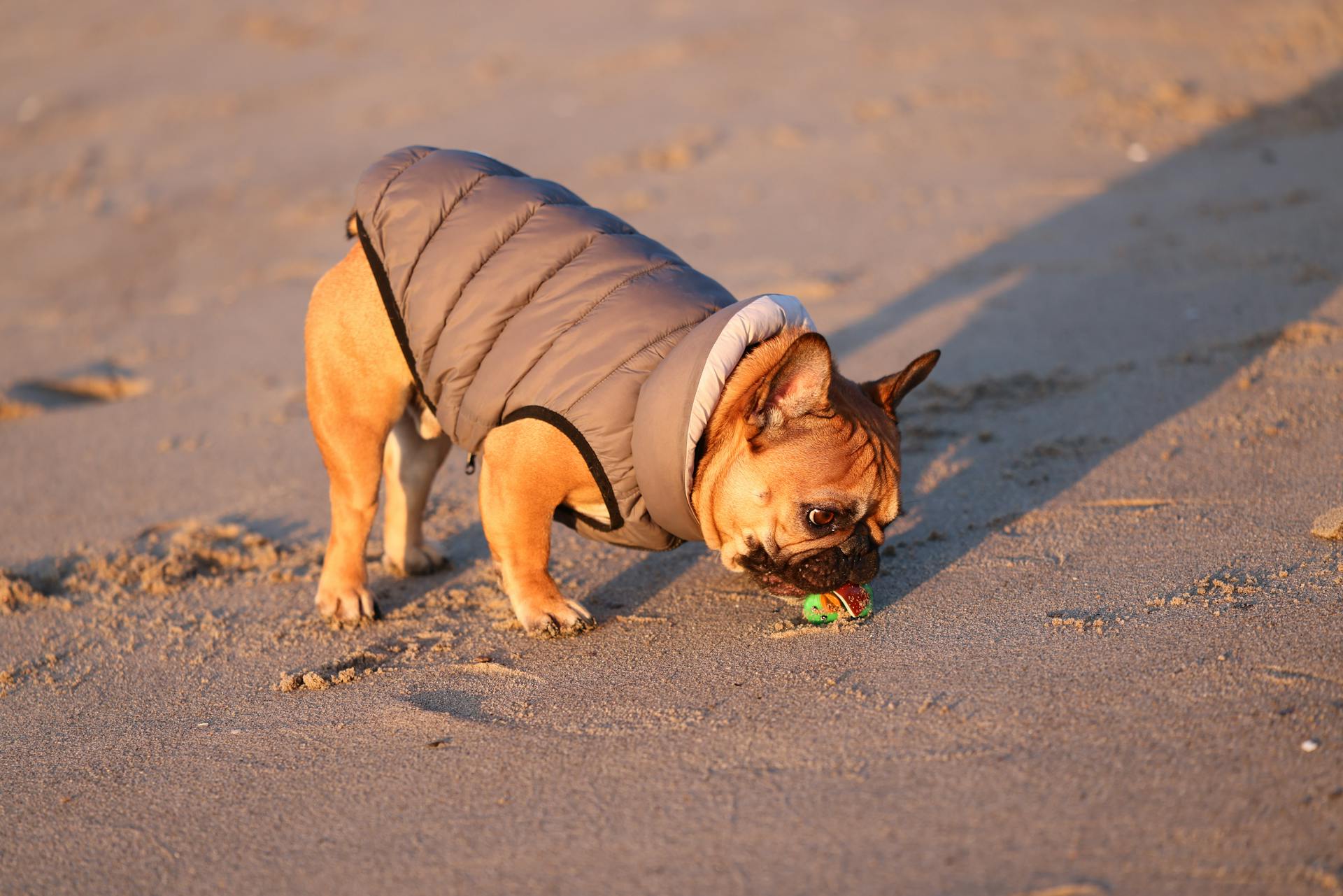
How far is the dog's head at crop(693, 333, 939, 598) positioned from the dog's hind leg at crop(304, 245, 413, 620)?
1226 millimetres

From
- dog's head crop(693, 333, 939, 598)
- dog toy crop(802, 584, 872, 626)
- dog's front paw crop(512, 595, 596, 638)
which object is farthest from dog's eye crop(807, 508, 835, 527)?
dog's front paw crop(512, 595, 596, 638)

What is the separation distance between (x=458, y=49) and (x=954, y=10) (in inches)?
198

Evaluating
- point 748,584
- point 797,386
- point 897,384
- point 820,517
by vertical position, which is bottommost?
point 748,584

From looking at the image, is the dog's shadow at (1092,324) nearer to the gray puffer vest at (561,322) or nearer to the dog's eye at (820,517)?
the dog's eye at (820,517)

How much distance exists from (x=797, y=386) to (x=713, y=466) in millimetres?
363

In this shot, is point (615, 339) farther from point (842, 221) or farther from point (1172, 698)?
point (842, 221)

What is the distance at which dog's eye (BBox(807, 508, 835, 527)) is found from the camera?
3559 millimetres

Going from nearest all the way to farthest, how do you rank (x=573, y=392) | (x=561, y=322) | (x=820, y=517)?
(x=820, y=517), (x=573, y=392), (x=561, y=322)

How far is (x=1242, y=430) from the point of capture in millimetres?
4914

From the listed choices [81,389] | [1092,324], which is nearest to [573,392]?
[1092,324]

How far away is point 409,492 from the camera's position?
183 inches

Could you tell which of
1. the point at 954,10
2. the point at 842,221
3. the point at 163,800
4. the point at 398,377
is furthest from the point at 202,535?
the point at 954,10

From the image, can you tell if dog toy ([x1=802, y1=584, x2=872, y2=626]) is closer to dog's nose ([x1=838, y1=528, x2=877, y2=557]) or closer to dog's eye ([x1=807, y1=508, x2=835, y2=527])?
dog's nose ([x1=838, y1=528, x2=877, y2=557])

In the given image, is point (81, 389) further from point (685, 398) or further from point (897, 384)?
point (897, 384)
